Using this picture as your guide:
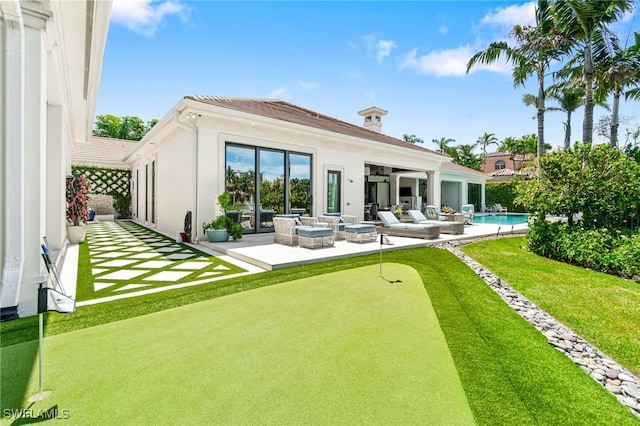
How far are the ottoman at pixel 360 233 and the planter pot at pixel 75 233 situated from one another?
7653 mm

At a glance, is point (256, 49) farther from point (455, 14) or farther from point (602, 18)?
point (602, 18)

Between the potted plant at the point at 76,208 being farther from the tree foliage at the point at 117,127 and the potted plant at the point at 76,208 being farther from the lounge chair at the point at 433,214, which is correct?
the tree foliage at the point at 117,127

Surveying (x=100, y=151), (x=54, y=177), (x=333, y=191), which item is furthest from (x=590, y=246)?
(x=100, y=151)

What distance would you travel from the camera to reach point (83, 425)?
173 cm

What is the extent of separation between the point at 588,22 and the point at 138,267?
15323mm

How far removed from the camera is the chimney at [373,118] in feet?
59.9

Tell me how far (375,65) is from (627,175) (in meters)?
8.59

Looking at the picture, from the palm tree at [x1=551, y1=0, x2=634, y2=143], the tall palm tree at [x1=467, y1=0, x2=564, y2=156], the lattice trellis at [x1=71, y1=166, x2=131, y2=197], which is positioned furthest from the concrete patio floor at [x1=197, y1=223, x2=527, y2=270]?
the lattice trellis at [x1=71, y1=166, x2=131, y2=197]

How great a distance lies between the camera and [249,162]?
31.5ft

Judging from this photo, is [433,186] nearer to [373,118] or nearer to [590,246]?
[373,118]

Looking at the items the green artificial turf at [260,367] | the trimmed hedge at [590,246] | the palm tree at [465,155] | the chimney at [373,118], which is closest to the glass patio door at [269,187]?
the green artificial turf at [260,367]

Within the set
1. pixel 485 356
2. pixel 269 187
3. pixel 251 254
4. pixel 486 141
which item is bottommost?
pixel 485 356

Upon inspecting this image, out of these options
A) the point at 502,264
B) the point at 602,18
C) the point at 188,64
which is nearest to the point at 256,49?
the point at 188,64

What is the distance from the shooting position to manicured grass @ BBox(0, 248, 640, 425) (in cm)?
196
